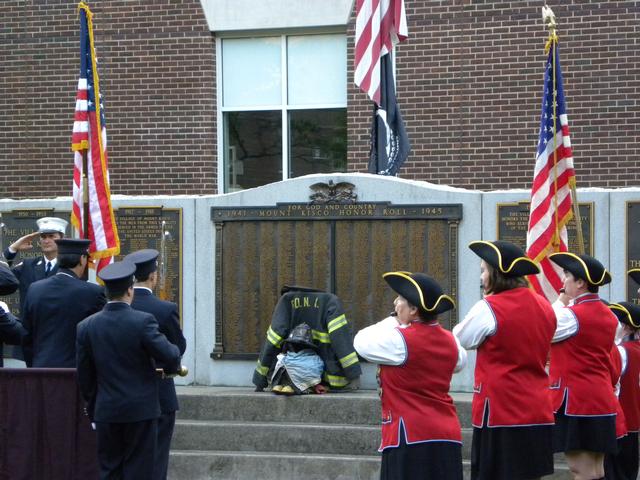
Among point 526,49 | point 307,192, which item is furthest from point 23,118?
point 526,49

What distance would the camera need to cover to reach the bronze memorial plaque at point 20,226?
11.9 meters

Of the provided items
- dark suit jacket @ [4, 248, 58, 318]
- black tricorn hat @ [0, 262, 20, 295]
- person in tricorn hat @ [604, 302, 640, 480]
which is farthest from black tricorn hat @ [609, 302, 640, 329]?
dark suit jacket @ [4, 248, 58, 318]

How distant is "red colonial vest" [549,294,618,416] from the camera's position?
7.60 meters

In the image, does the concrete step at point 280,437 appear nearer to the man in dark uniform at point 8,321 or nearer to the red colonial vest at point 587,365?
the red colonial vest at point 587,365

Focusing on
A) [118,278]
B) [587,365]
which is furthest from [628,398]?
[118,278]

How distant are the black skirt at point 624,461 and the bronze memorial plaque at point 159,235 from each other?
4775mm

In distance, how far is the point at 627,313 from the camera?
8.55 m

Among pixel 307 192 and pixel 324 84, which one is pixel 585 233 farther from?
pixel 324 84

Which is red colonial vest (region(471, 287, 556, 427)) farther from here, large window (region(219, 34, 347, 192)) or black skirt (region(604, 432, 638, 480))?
large window (region(219, 34, 347, 192))

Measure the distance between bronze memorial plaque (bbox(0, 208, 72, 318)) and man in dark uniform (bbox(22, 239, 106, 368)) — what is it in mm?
3492

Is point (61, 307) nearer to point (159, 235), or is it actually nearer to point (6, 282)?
point (6, 282)


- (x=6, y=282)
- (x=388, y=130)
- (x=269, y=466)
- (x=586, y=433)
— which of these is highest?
(x=388, y=130)

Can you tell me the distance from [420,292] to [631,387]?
3.08 metres

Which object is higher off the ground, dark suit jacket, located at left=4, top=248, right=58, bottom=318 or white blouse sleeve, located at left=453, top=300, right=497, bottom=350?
dark suit jacket, located at left=4, top=248, right=58, bottom=318
